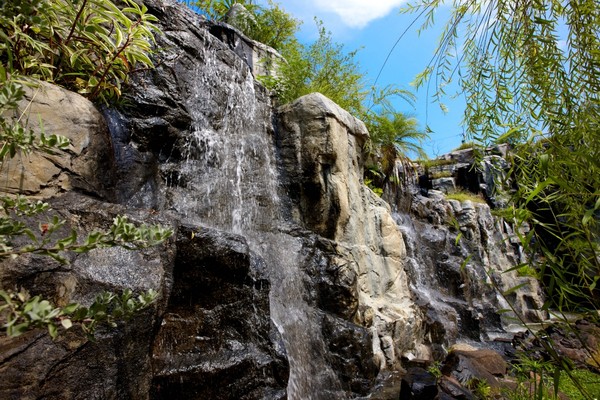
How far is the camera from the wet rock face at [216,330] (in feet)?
9.29

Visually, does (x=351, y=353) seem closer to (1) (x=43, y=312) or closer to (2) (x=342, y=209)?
(2) (x=342, y=209)

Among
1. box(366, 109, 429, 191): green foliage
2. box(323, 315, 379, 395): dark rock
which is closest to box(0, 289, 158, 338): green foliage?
box(323, 315, 379, 395): dark rock

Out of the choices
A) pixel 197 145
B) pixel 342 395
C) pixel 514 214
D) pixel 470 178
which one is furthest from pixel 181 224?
pixel 470 178

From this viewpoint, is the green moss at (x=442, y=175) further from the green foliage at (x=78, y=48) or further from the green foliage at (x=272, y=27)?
the green foliage at (x=78, y=48)

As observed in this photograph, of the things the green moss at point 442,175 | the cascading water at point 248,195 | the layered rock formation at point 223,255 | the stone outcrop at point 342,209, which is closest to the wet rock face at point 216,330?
the layered rock formation at point 223,255

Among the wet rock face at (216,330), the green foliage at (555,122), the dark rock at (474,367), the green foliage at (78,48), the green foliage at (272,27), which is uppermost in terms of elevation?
the green foliage at (272,27)

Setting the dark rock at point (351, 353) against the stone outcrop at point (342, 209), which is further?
the stone outcrop at point (342, 209)

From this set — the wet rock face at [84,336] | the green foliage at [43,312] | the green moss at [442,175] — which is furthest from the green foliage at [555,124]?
the green moss at [442,175]

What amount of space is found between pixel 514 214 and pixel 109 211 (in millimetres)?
2501

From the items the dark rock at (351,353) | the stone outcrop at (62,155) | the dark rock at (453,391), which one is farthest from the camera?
the dark rock at (351,353)

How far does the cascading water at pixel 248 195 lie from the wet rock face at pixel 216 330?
89 cm

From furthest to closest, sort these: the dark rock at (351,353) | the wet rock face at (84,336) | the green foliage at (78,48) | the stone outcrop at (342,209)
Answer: the stone outcrop at (342,209) < the dark rock at (351,353) < the green foliage at (78,48) < the wet rock face at (84,336)

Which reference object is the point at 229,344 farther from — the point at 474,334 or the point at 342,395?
the point at 474,334

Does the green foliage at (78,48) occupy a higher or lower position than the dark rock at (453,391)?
higher
